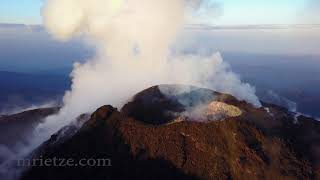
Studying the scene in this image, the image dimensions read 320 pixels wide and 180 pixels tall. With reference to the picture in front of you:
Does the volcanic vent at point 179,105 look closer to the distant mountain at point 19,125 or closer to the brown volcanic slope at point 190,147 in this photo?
the brown volcanic slope at point 190,147

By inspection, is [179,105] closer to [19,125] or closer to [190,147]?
[190,147]

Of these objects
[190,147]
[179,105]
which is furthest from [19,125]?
[190,147]

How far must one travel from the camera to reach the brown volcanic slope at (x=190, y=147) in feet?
219

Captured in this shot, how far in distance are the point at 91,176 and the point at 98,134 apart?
7.20m

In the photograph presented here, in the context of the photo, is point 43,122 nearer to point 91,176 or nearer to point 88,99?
point 88,99

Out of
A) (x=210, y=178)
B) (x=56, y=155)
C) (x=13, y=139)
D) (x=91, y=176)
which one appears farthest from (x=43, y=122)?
(x=210, y=178)

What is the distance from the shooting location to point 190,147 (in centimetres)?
7069

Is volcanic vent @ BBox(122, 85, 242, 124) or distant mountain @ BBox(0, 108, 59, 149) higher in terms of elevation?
volcanic vent @ BBox(122, 85, 242, 124)

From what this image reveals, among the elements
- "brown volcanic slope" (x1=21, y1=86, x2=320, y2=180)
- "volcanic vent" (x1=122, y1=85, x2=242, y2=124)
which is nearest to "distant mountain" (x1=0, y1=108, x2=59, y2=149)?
"brown volcanic slope" (x1=21, y1=86, x2=320, y2=180)

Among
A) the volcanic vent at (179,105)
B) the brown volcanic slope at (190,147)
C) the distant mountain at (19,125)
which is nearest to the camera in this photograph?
the brown volcanic slope at (190,147)

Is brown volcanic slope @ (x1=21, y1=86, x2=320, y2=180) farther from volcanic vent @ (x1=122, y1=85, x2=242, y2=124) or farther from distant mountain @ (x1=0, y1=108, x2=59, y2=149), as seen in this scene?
distant mountain @ (x1=0, y1=108, x2=59, y2=149)

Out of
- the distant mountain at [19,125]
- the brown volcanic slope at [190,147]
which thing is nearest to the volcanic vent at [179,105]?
the brown volcanic slope at [190,147]

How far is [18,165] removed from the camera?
79562 millimetres

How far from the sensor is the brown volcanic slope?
219 ft
